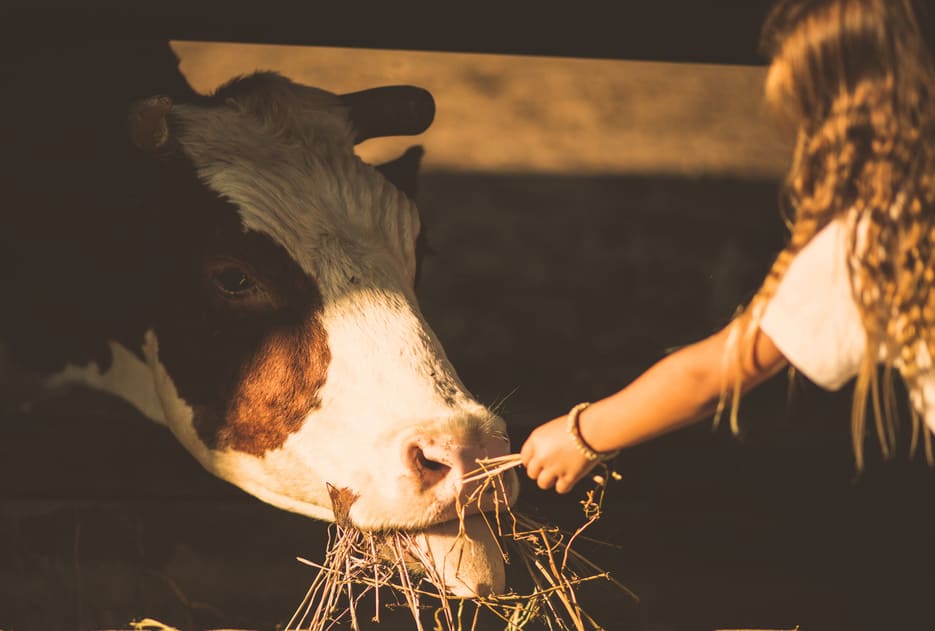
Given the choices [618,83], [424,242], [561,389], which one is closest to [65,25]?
[424,242]

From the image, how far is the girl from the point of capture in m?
1.34

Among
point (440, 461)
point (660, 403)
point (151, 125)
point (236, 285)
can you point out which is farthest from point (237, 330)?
point (660, 403)

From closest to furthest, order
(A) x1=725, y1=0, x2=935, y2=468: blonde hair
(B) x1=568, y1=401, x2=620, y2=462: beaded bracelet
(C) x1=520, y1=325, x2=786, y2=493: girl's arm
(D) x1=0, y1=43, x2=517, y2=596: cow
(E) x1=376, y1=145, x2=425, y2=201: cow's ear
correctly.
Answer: (A) x1=725, y1=0, x2=935, y2=468: blonde hair < (C) x1=520, y1=325, x2=786, y2=493: girl's arm < (B) x1=568, y1=401, x2=620, y2=462: beaded bracelet < (D) x1=0, y1=43, x2=517, y2=596: cow < (E) x1=376, y1=145, x2=425, y2=201: cow's ear

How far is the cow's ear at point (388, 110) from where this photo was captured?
2.81m

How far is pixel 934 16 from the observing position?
7.57 feet

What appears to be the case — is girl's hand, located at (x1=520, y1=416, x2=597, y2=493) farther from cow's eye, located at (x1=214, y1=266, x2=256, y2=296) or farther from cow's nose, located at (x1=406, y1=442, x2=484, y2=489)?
cow's eye, located at (x1=214, y1=266, x2=256, y2=296)

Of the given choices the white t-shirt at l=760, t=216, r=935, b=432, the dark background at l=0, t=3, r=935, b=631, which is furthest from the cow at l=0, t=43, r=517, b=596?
the white t-shirt at l=760, t=216, r=935, b=432

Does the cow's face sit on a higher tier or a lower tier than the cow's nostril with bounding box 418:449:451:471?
higher

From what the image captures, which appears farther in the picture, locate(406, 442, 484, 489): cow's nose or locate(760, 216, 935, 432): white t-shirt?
locate(406, 442, 484, 489): cow's nose

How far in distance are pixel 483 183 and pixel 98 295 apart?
105 inches

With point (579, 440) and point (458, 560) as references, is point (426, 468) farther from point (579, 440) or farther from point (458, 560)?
point (579, 440)

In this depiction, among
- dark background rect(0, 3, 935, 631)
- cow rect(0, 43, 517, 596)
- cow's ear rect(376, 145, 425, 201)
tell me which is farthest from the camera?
cow's ear rect(376, 145, 425, 201)

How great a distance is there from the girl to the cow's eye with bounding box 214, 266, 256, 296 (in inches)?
47.2

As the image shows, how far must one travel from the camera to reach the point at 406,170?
118 inches
